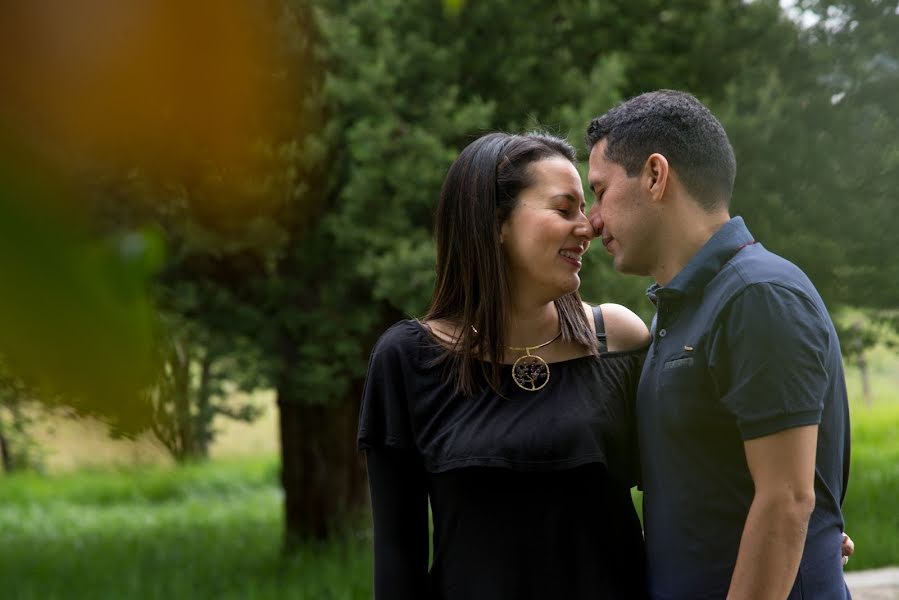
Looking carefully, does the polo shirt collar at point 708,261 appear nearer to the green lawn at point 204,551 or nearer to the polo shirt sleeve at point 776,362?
the polo shirt sleeve at point 776,362

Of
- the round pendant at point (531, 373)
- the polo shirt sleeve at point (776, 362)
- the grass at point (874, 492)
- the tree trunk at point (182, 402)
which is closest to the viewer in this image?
the tree trunk at point (182, 402)

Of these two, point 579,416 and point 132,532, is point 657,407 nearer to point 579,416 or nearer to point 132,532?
point 579,416

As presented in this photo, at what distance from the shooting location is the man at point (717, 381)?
159 cm

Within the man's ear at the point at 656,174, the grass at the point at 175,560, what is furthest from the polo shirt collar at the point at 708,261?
the grass at the point at 175,560

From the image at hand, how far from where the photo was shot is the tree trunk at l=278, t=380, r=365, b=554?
314 inches

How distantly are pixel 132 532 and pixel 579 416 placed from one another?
8.46 metres

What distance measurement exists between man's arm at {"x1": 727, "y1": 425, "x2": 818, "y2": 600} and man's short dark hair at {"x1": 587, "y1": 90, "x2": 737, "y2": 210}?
43 centimetres

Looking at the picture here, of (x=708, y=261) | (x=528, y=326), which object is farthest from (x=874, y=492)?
(x=708, y=261)

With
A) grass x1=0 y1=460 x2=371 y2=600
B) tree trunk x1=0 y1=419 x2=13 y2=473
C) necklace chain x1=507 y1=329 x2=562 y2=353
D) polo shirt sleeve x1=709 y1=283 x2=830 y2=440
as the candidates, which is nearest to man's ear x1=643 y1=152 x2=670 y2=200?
polo shirt sleeve x1=709 y1=283 x2=830 y2=440

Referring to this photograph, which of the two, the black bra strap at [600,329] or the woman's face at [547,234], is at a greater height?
the woman's face at [547,234]

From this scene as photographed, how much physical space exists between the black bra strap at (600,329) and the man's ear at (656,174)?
51 centimetres

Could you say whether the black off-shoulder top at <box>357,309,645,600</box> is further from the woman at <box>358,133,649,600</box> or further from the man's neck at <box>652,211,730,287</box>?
the man's neck at <box>652,211,730,287</box>

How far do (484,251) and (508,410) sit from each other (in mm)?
317

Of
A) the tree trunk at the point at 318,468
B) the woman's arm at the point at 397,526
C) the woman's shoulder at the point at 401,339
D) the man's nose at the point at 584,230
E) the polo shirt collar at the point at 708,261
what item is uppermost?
the tree trunk at the point at 318,468
